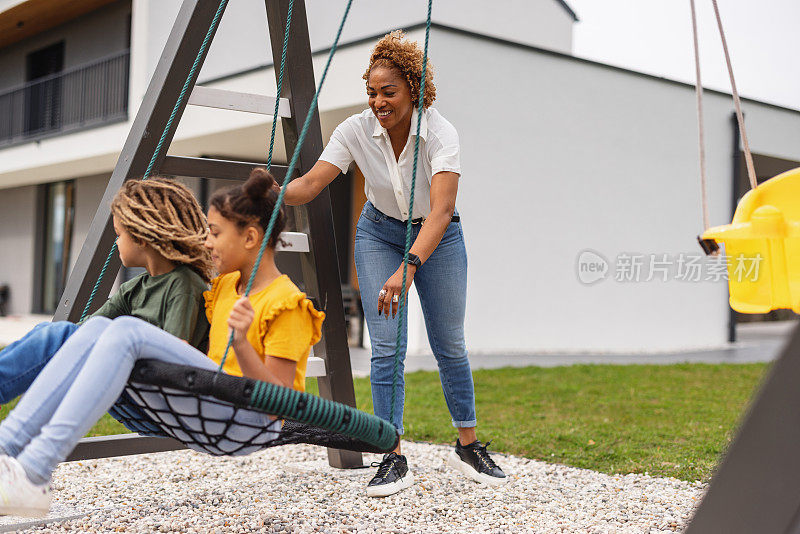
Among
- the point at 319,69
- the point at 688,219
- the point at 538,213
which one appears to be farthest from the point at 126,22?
the point at 688,219

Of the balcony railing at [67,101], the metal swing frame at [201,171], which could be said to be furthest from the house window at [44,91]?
the metal swing frame at [201,171]

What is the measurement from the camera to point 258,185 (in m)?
1.95

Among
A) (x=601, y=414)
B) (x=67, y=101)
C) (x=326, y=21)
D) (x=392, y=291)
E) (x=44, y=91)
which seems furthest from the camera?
(x=44, y=91)

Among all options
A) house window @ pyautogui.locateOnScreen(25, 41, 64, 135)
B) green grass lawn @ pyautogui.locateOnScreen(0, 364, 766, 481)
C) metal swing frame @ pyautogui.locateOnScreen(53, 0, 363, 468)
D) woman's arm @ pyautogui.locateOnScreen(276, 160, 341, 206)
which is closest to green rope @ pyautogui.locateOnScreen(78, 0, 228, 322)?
metal swing frame @ pyautogui.locateOnScreen(53, 0, 363, 468)

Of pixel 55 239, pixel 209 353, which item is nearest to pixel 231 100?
pixel 209 353

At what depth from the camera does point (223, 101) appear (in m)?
2.80

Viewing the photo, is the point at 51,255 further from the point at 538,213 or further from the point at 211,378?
the point at 211,378

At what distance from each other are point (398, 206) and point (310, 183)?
1.05ft

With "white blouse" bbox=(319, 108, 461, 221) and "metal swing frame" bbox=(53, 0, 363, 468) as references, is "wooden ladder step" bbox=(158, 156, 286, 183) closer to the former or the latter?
"metal swing frame" bbox=(53, 0, 363, 468)

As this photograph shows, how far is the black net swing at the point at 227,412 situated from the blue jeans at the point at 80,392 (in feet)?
0.04

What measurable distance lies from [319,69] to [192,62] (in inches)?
236

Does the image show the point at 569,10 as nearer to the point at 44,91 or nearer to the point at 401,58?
the point at 44,91

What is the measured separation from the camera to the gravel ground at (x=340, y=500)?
8.11 feet

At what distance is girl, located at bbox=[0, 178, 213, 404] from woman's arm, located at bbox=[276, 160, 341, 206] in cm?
49
